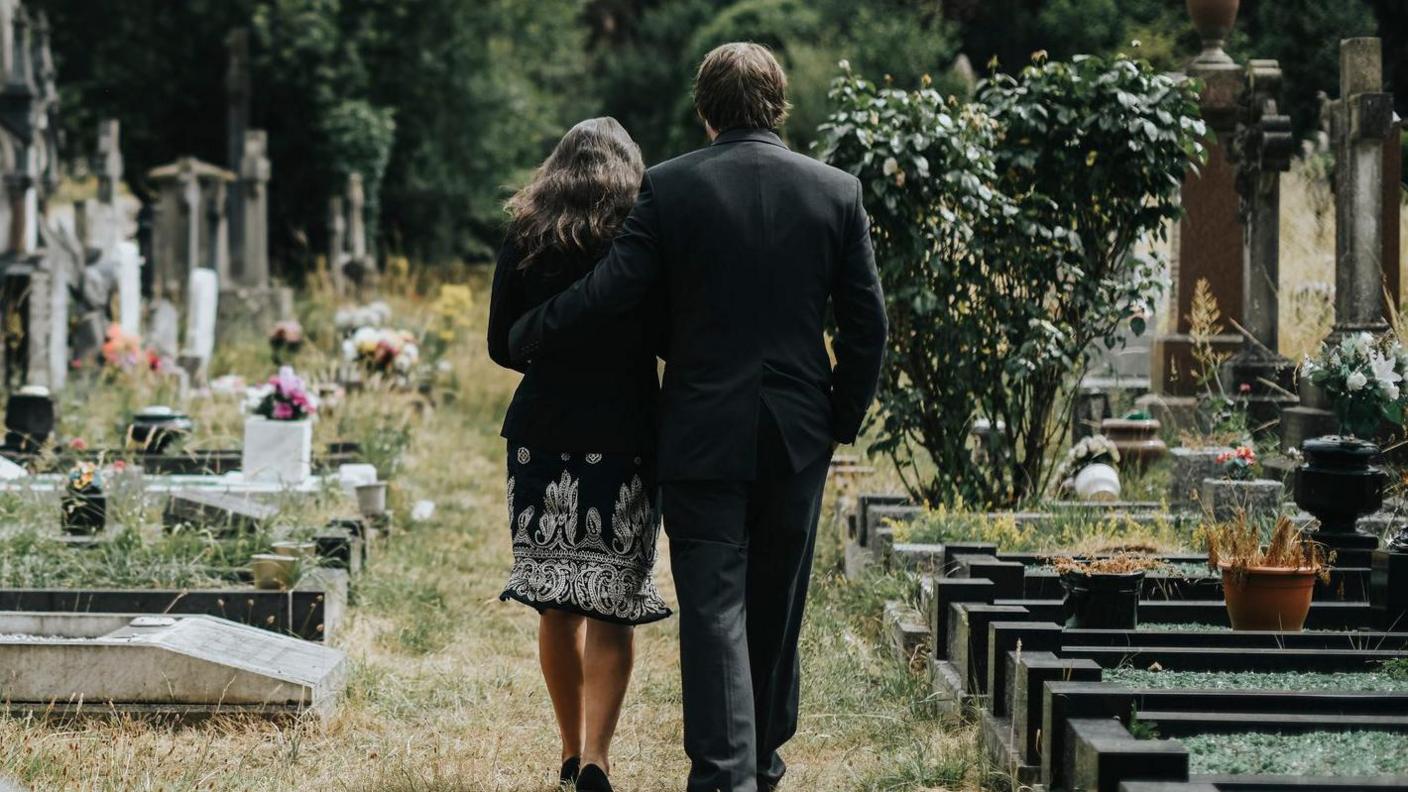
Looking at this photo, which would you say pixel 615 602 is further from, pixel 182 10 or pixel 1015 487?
pixel 182 10

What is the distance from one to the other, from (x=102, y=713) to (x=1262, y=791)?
345cm

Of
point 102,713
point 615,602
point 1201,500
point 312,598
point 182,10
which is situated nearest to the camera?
point 615,602

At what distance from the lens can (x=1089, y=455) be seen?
27.0ft

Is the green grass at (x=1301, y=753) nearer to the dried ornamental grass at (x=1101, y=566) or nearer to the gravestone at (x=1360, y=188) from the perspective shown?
the dried ornamental grass at (x=1101, y=566)

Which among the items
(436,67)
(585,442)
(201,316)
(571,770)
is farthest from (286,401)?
(436,67)

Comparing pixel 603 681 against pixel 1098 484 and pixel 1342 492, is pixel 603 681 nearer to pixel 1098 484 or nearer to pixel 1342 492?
pixel 1342 492

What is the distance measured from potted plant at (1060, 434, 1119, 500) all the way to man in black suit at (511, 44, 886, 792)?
3.86 meters

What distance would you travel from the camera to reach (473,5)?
27.5 metres

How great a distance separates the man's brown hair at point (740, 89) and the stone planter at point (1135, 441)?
5.06 m

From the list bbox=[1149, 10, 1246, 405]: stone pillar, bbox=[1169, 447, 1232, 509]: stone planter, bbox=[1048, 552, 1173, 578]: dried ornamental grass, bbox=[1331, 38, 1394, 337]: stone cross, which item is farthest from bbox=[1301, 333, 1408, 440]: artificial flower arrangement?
bbox=[1149, 10, 1246, 405]: stone pillar

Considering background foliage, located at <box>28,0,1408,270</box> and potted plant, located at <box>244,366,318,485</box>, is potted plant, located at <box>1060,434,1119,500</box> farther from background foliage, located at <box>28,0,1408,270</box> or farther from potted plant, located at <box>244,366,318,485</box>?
background foliage, located at <box>28,0,1408,270</box>

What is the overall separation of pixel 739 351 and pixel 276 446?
201 inches

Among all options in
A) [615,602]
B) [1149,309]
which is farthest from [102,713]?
[1149,309]

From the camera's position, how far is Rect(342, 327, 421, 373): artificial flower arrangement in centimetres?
1266
